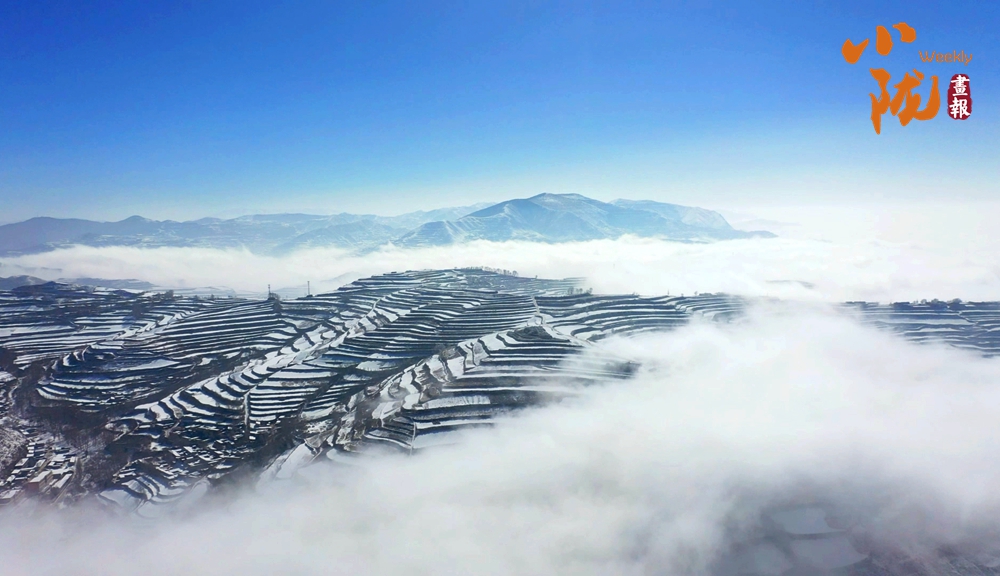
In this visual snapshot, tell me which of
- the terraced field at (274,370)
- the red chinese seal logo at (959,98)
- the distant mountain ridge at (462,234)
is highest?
the distant mountain ridge at (462,234)

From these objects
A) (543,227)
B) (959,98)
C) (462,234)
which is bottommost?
(959,98)

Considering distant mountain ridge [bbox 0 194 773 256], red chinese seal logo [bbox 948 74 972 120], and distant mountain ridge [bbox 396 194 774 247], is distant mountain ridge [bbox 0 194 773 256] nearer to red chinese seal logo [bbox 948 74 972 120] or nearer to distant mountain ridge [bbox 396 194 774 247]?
distant mountain ridge [bbox 396 194 774 247]

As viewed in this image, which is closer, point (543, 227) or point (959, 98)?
point (959, 98)

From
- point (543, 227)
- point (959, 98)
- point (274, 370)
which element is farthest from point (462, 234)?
point (959, 98)

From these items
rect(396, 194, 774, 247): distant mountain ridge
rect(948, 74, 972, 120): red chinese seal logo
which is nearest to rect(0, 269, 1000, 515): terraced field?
rect(948, 74, 972, 120): red chinese seal logo

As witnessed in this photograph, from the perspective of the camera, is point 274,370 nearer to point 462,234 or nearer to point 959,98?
point 959,98

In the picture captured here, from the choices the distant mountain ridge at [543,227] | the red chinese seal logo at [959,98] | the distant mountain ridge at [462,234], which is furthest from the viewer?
the distant mountain ridge at [462,234]

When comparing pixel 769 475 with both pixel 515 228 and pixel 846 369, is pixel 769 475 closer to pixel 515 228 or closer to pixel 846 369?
pixel 846 369

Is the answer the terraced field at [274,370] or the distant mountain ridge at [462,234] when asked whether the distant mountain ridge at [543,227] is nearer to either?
the distant mountain ridge at [462,234]

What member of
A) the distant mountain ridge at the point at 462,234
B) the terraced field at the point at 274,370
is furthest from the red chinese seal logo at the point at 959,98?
the distant mountain ridge at the point at 462,234
